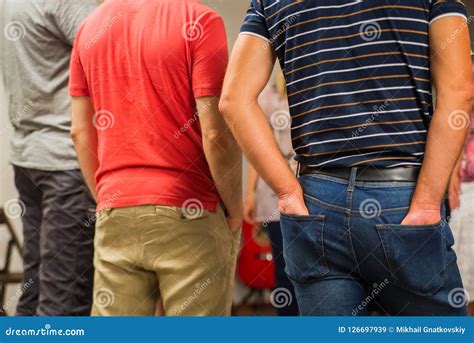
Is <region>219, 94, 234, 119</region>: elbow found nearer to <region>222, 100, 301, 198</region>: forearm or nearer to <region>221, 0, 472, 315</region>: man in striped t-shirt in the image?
<region>222, 100, 301, 198</region>: forearm

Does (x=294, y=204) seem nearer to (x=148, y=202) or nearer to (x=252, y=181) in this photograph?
(x=148, y=202)

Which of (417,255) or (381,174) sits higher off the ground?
(381,174)

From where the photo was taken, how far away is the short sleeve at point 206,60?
1487 mm

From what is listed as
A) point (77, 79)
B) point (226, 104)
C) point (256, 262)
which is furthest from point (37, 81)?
point (256, 262)

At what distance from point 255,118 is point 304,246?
0.27 metres

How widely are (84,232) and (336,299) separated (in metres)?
0.94

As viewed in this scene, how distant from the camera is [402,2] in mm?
1157

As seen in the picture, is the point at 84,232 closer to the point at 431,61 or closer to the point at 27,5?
the point at 27,5

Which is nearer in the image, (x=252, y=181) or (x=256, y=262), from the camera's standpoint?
(x=252, y=181)

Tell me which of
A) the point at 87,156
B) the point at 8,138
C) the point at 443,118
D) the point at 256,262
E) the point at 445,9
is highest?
the point at 445,9

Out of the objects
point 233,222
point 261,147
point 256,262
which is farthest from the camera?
point 256,262

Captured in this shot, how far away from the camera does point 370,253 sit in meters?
1.14
